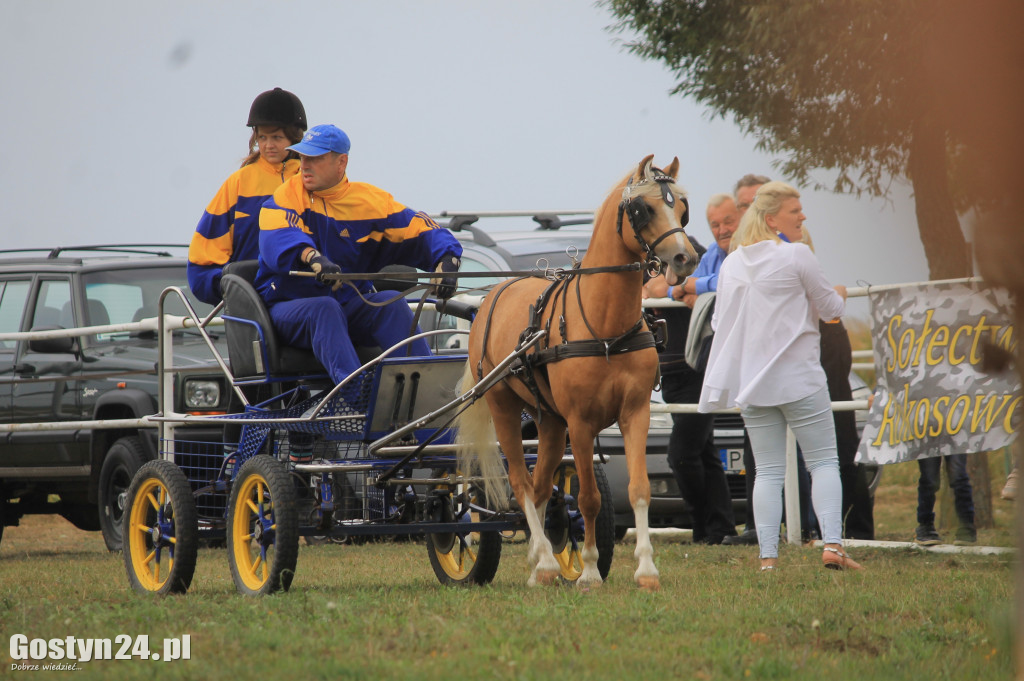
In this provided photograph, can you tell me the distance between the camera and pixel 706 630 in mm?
4332

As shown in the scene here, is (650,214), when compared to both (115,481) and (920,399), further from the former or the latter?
(115,481)

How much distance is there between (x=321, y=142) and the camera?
622cm

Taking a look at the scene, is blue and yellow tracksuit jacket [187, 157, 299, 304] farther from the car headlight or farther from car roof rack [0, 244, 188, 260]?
car roof rack [0, 244, 188, 260]

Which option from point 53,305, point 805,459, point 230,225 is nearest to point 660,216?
point 805,459

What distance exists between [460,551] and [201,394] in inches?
135

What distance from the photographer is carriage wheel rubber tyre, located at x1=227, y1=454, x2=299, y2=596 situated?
5484 millimetres

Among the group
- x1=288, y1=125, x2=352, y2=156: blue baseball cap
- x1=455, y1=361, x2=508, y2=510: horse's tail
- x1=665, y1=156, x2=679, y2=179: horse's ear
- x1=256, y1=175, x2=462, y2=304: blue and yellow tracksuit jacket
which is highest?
x1=288, y1=125, x2=352, y2=156: blue baseball cap

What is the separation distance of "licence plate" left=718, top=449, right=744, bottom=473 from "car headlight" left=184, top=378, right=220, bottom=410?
393cm

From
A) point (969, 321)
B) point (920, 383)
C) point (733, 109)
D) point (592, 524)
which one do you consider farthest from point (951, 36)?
point (920, 383)

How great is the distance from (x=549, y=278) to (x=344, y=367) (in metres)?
1.14

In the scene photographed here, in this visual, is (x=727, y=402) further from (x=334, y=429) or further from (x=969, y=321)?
(x=969, y=321)

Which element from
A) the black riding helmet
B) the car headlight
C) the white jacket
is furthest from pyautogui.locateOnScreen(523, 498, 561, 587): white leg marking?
the car headlight

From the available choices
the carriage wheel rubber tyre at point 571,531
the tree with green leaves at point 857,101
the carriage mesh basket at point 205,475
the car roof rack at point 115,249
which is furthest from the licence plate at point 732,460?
the tree with green leaves at point 857,101

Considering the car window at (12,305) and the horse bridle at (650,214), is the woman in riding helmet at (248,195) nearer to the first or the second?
the horse bridle at (650,214)
